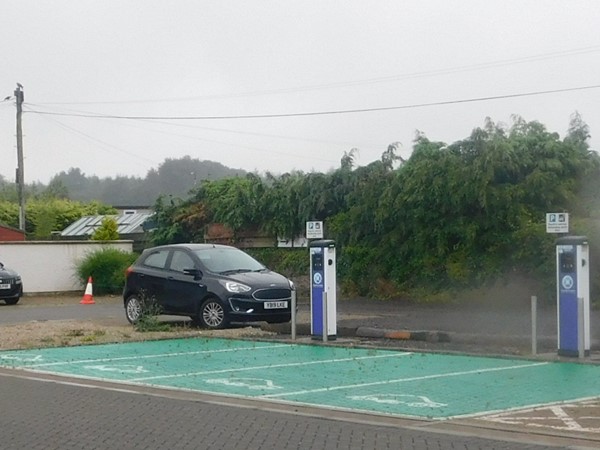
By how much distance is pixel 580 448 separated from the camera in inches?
333

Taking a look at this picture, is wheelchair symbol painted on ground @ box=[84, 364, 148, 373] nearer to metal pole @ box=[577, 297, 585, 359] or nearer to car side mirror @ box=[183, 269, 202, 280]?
car side mirror @ box=[183, 269, 202, 280]

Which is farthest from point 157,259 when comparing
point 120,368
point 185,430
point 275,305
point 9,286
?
point 185,430

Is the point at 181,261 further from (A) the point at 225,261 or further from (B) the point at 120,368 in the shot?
(B) the point at 120,368

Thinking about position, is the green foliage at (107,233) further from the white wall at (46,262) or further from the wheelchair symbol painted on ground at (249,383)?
the wheelchair symbol painted on ground at (249,383)

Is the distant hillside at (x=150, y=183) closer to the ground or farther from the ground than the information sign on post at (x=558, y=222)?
farther from the ground

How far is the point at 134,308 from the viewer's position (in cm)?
Result: 2100

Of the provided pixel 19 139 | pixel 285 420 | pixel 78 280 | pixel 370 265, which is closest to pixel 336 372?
pixel 285 420

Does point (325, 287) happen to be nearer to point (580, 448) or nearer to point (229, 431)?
point (229, 431)

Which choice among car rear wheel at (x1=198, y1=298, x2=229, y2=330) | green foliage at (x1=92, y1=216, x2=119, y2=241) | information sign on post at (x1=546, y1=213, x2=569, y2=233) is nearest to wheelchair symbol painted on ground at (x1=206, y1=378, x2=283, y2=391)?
information sign on post at (x1=546, y1=213, x2=569, y2=233)

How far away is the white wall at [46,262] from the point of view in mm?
35219

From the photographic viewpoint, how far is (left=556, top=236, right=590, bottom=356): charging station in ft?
45.8

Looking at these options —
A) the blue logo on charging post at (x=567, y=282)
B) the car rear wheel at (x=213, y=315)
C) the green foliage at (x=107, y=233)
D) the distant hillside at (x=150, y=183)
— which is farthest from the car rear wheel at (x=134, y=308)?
the distant hillside at (x=150, y=183)

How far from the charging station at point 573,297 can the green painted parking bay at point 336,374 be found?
490 mm

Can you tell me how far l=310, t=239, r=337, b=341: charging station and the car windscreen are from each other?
3.09 meters
